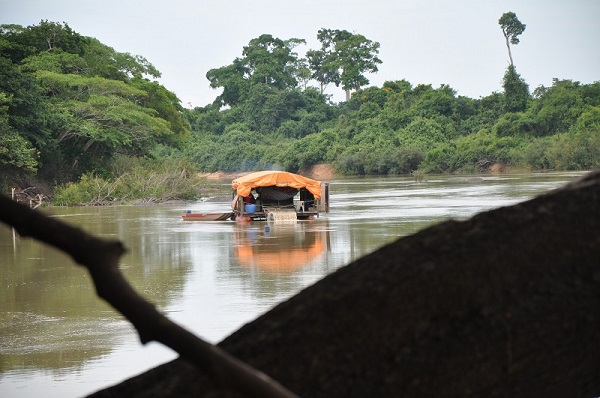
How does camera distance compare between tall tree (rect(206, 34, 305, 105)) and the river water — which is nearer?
the river water

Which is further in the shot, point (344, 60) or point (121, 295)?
point (344, 60)

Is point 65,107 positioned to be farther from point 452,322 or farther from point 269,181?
point 452,322

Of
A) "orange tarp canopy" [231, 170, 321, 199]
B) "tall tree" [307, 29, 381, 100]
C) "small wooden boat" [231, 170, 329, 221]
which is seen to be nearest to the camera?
"orange tarp canopy" [231, 170, 321, 199]

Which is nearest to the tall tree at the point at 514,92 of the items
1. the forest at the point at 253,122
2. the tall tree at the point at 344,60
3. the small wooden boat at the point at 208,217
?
the forest at the point at 253,122

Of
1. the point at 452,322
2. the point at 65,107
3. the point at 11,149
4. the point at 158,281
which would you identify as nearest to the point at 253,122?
the point at 65,107

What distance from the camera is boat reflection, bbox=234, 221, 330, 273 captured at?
1802 cm

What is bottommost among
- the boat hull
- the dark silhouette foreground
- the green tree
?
the boat hull

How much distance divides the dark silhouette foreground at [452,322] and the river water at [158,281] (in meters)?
6.17

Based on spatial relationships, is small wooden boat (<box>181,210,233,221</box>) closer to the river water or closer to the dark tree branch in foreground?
the river water

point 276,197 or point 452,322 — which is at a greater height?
point 276,197

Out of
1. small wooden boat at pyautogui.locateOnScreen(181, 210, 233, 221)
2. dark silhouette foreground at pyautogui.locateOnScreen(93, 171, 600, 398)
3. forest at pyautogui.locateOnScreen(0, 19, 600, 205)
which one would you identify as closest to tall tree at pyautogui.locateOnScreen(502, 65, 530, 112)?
forest at pyautogui.locateOnScreen(0, 19, 600, 205)

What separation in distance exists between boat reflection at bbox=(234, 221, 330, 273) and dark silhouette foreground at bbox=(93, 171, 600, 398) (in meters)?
14.2

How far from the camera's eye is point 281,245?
2162 cm

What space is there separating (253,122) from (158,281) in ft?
304
